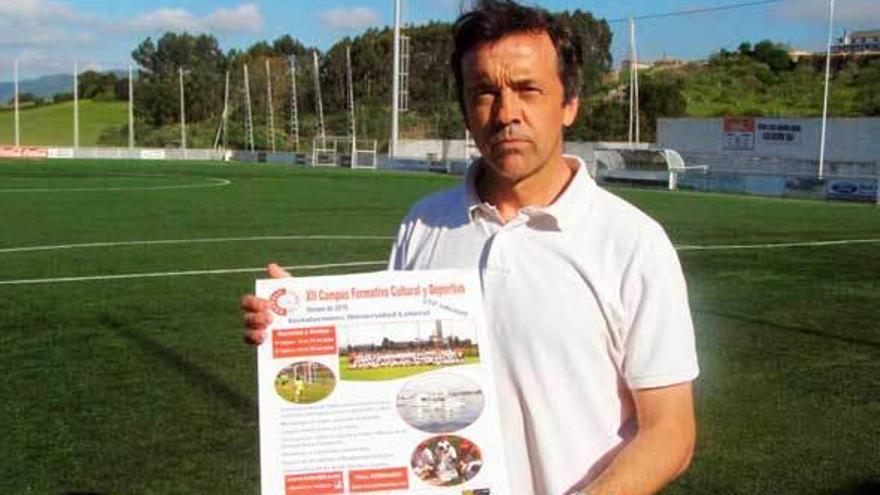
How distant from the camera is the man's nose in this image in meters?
2.69

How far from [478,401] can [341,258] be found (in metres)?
14.3

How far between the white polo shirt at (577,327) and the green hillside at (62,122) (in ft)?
367

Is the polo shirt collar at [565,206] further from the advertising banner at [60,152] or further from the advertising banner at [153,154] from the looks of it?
the advertising banner at [60,152]

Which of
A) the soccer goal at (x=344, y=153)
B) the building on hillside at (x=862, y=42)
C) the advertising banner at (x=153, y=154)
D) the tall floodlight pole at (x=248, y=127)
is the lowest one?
the advertising banner at (x=153, y=154)

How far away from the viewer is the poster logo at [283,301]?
2600 mm

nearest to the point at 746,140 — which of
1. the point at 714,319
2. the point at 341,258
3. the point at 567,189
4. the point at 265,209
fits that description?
the point at 265,209

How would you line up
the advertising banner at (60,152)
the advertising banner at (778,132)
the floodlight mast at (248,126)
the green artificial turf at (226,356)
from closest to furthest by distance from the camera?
the green artificial turf at (226,356) → the advertising banner at (778,132) → the advertising banner at (60,152) → the floodlight mast at (248,126)

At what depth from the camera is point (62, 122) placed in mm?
127062

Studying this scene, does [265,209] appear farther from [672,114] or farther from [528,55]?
[672,114]

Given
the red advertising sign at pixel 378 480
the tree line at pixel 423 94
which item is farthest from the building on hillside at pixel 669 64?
the red advertising sign at pixel 378 480

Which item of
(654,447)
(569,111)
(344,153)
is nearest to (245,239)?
(569,111)

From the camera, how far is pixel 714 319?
39.0 ft

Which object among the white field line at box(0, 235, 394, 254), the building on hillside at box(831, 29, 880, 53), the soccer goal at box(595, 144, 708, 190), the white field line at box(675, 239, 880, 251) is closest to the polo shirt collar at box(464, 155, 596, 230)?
the white field line at box(0, 235, 394, 254)

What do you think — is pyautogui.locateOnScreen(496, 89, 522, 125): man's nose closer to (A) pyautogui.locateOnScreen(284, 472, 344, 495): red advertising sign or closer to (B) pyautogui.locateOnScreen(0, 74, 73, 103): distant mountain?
(A) pyautogui.locateOnScreen(284, 472, 344, 495): red advertising sign
